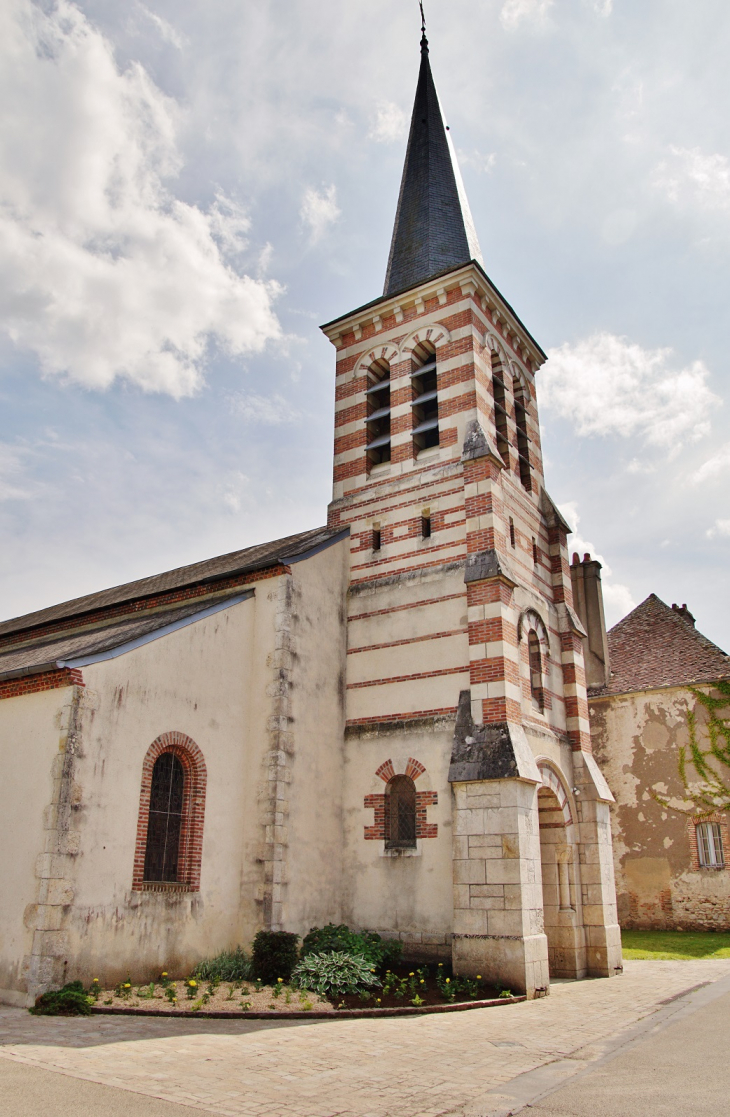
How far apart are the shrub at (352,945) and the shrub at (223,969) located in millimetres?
867

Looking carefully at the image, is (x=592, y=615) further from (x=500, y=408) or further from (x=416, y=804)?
(x=416, y=804)

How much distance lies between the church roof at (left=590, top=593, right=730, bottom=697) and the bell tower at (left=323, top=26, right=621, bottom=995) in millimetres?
6516

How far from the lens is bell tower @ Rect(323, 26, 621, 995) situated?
473 inches

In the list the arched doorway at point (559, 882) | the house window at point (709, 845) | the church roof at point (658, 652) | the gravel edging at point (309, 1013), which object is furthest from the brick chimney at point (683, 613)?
the gravel edging at point (309, 1013)

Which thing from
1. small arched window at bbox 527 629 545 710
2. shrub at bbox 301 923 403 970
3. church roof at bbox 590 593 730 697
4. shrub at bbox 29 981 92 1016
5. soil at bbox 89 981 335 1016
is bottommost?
soil at bbox 89 981 335 1016

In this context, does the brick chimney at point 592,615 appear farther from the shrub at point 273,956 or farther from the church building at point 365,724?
the shrub at point 273,956

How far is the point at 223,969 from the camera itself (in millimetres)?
11109

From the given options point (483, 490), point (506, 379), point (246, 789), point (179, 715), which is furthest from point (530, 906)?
point (506, 379)

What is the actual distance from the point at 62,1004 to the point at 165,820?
2.92m

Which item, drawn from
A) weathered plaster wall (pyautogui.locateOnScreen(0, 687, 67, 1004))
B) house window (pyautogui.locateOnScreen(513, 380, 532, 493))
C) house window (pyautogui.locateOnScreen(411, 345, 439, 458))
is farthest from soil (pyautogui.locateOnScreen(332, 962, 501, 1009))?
house window (pyautogui.locateOnScreen(513, 380, 532, 493))

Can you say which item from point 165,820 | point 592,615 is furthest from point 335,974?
point 592,615

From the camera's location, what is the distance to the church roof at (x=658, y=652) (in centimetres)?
2105

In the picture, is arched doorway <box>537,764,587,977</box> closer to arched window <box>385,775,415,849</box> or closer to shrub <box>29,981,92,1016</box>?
arched window <box>385,775,415,849</box>

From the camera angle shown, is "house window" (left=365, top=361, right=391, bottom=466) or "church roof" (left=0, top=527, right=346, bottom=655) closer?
"church roof" (left=0, top=527, right=346, bottom=655)
